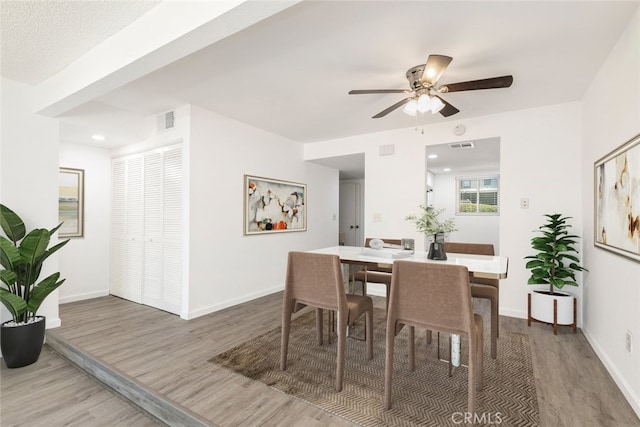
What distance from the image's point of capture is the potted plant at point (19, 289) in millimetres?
2412

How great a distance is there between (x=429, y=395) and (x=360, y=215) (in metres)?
6.28

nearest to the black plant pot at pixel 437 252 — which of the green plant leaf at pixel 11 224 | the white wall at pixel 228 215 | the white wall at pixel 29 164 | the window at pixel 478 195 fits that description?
the white wall at pixel 228 215

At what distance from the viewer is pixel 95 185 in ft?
14.9

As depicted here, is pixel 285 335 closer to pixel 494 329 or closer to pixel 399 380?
pixel 399 380

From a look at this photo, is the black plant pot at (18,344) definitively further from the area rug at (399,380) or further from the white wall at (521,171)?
the white wall at (521,171)

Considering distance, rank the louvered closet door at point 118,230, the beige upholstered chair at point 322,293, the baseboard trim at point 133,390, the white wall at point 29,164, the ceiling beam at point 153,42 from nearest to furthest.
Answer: the ceiling beam at point 153,42, the baseboard trim at point 133,390, the beige upholstered chair at point 322,293, the white wall at point 29,164, the louvered closet door at point 118,230

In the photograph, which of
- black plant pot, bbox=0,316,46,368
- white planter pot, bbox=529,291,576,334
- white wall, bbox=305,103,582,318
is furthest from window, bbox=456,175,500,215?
black plant pot, bbox=0,316,46,368

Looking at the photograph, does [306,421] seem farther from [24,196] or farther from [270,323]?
[24,196]

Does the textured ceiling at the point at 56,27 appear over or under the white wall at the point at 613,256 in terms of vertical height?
over

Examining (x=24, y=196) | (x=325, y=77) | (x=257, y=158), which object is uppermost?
(x=325, y=77)

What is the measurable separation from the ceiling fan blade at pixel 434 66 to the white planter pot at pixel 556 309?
2.59 m

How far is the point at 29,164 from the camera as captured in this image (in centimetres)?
287

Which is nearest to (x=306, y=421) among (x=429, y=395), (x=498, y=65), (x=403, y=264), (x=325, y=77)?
(x=429, y=395)

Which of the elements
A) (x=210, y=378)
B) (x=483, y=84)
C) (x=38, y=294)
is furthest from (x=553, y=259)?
(x=38, y=294)
